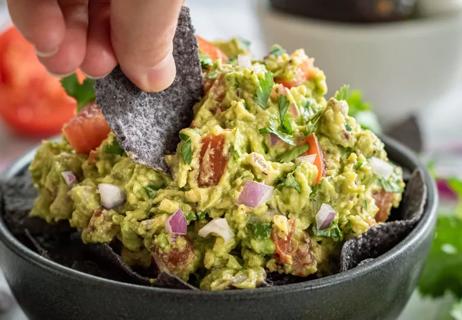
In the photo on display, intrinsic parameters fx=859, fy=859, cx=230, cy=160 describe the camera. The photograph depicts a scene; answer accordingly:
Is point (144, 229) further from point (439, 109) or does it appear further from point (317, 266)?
point (439, 109)

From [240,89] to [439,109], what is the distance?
2.13 m

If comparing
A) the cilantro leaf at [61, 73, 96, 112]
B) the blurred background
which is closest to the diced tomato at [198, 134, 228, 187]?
the cilantro leaf at [61, 73, 96, 112]

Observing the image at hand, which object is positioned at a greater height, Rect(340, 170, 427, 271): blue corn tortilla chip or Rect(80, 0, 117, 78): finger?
Rect(80, 0, 117, 78): finger

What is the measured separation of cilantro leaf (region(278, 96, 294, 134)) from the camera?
1637 millimetres

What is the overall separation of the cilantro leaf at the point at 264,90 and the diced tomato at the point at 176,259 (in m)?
0.31

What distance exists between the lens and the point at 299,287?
147 centimetres

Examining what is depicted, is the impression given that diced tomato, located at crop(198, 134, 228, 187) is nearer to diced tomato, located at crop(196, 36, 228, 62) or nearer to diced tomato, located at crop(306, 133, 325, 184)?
diced tomato, located at crop(306, 133, 325, 184)

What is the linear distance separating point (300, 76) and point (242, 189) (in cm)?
35

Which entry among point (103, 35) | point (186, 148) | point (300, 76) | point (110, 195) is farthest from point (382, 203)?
point (103, 35)

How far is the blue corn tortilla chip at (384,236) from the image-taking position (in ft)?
5.13

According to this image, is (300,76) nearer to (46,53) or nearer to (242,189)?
(242,189)

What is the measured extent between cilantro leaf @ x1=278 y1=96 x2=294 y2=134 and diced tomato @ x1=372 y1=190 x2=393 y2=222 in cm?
23

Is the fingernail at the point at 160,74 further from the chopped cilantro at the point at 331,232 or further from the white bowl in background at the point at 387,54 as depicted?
the white bowl in background at the point at 387,54

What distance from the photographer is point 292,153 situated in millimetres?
1623
